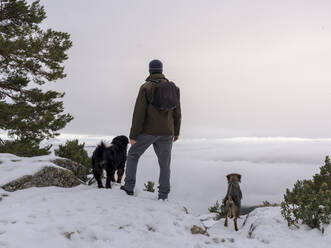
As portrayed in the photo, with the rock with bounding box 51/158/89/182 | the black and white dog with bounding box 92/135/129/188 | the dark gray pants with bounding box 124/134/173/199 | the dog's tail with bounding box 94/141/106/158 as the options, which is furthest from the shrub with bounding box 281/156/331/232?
the rock with bounding box 51/158/89/182

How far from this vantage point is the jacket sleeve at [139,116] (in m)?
6.38

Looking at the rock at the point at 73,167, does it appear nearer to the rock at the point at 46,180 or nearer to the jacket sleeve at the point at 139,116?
the rock at the point at 46,180

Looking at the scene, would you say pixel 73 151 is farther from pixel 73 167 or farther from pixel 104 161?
pixel 104 161

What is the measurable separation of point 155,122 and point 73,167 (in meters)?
5.60

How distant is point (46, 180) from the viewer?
812 cm

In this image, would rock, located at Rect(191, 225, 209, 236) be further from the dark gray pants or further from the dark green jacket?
the dark green jacket

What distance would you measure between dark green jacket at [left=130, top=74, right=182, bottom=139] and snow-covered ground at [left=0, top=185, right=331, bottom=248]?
167 cm

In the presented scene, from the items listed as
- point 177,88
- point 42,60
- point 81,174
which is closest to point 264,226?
point 177,88

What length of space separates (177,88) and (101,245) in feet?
13.0

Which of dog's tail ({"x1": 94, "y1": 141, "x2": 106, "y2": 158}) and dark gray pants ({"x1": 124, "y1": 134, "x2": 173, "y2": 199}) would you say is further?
dog's tail ({"x1": 94, "y1": 141, "x2": 106, "y2": 158})

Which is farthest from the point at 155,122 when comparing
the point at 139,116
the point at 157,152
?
the point at 157,152

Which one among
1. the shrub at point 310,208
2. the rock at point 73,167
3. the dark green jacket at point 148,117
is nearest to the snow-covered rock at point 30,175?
the rock at point 73,167

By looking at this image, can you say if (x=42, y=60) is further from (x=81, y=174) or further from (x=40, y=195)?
(x=40, y=195)

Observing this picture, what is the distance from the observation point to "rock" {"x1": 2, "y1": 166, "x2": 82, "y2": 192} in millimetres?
7633
